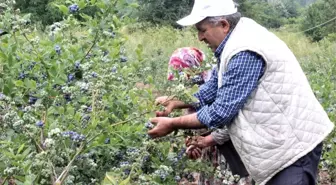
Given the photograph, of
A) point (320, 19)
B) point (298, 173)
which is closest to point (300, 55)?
point (320, 19)

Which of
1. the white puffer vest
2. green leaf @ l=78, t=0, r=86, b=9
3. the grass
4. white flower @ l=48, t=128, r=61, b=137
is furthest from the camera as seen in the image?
the grass

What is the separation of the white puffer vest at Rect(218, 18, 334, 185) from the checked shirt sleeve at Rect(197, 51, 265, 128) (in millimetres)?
37

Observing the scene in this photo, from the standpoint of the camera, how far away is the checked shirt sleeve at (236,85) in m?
2.25

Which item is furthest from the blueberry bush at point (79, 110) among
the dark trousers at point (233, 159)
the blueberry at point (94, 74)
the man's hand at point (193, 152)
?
the dark trousers at point (233, 159)

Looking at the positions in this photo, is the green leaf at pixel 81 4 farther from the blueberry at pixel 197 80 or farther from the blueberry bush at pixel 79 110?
the blueberry at pixel 197 80

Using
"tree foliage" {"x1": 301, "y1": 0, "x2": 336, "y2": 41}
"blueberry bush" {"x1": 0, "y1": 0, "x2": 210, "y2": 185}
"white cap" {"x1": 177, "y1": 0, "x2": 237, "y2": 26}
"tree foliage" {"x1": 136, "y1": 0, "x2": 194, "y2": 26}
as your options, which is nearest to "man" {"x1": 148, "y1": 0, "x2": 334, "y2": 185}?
"white cap" {"x1": 177, "y1": 0, "x2": 237, "y2": 26}

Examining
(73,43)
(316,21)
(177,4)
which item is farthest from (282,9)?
(73,43)

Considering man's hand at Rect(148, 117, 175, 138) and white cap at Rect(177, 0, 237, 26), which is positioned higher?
white cap at Rect(177, 0, 237, 26)

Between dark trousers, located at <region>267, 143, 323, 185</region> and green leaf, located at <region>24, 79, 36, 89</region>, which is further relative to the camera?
dark trousers, located at <region>267, 143, 323, 185</region>

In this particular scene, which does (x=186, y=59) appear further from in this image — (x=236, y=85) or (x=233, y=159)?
(x=236, y=85)

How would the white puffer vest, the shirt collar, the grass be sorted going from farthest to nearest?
the grass, the shirt collar, the white puffer vest

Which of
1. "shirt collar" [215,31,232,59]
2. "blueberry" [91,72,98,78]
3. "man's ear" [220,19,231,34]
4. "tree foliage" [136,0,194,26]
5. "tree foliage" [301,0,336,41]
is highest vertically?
"man's ear" [220,19,231,34]

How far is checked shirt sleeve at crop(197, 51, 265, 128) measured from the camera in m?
2.25

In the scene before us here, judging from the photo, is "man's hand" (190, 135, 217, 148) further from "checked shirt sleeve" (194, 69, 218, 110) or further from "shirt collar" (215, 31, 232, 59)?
"shirt collar" (215, 31, 232, 59)
